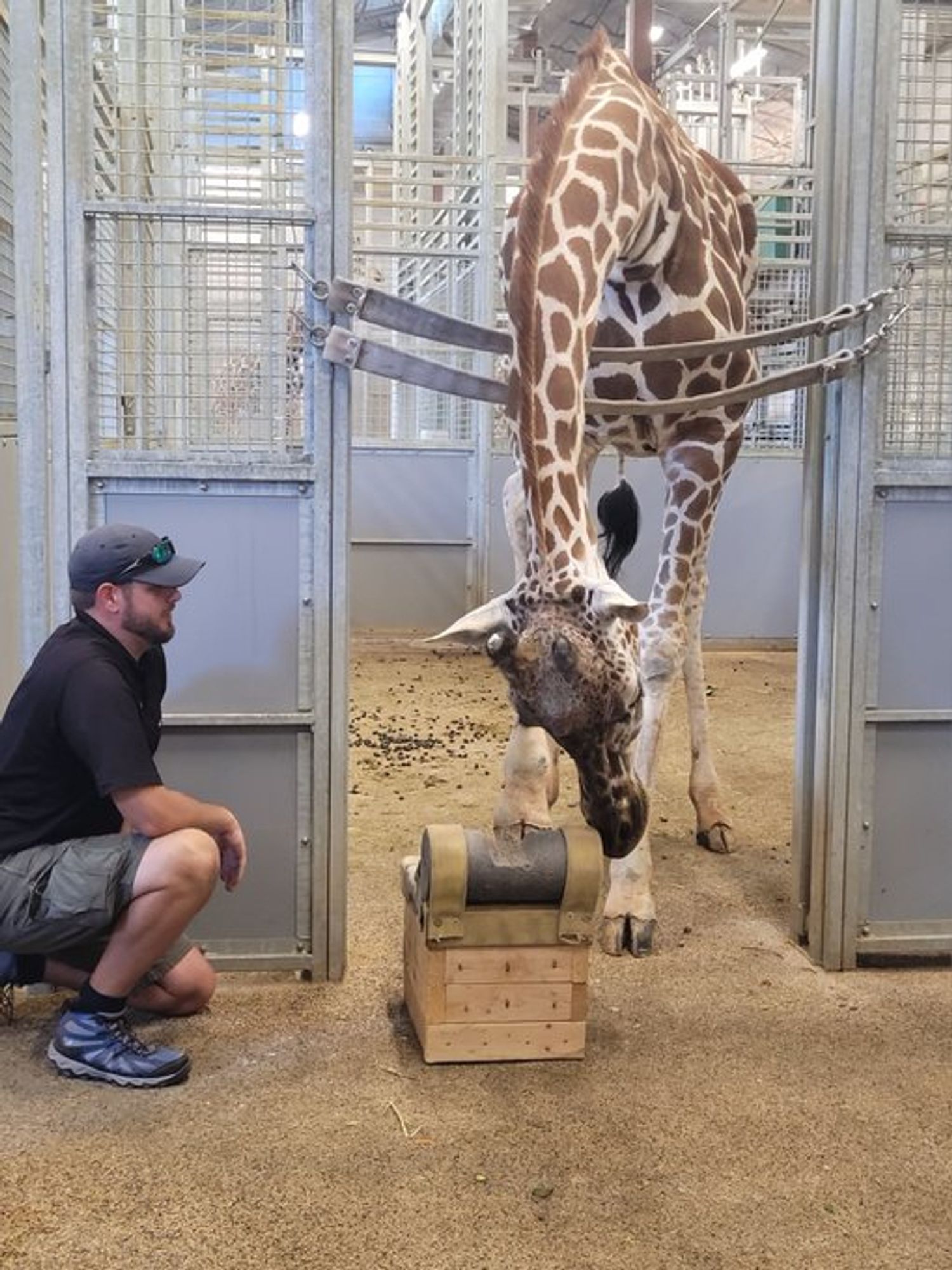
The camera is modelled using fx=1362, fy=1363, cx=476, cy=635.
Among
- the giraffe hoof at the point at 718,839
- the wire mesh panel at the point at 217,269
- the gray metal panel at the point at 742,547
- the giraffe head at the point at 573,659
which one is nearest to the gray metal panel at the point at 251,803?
the wire mesh panel at the point at 217,269

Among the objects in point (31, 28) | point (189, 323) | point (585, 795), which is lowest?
point (585, 795)

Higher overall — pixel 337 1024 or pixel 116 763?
pixel 116 763

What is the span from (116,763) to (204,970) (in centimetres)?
69

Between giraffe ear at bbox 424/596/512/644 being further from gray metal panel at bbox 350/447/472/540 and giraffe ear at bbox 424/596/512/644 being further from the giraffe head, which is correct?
gray metal panel at bbox 350/447/472/540

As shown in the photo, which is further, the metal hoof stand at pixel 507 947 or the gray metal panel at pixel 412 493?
the gray metal panel at pixel 412 493

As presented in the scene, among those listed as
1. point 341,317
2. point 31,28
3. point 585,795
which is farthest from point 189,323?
point 585,795

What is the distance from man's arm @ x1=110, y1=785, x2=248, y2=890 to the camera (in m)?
2.74

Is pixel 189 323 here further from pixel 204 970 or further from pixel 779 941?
pixel 779 941

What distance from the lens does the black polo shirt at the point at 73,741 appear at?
8.93ft

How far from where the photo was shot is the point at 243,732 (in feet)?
11.0

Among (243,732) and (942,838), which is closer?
(243,732)

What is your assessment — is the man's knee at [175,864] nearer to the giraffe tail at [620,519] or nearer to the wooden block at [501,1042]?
the wooden block at [501,1042]

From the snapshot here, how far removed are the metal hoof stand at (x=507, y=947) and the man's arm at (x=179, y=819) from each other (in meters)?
0.42

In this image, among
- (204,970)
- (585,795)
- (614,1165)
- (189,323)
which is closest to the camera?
(614,1165)
